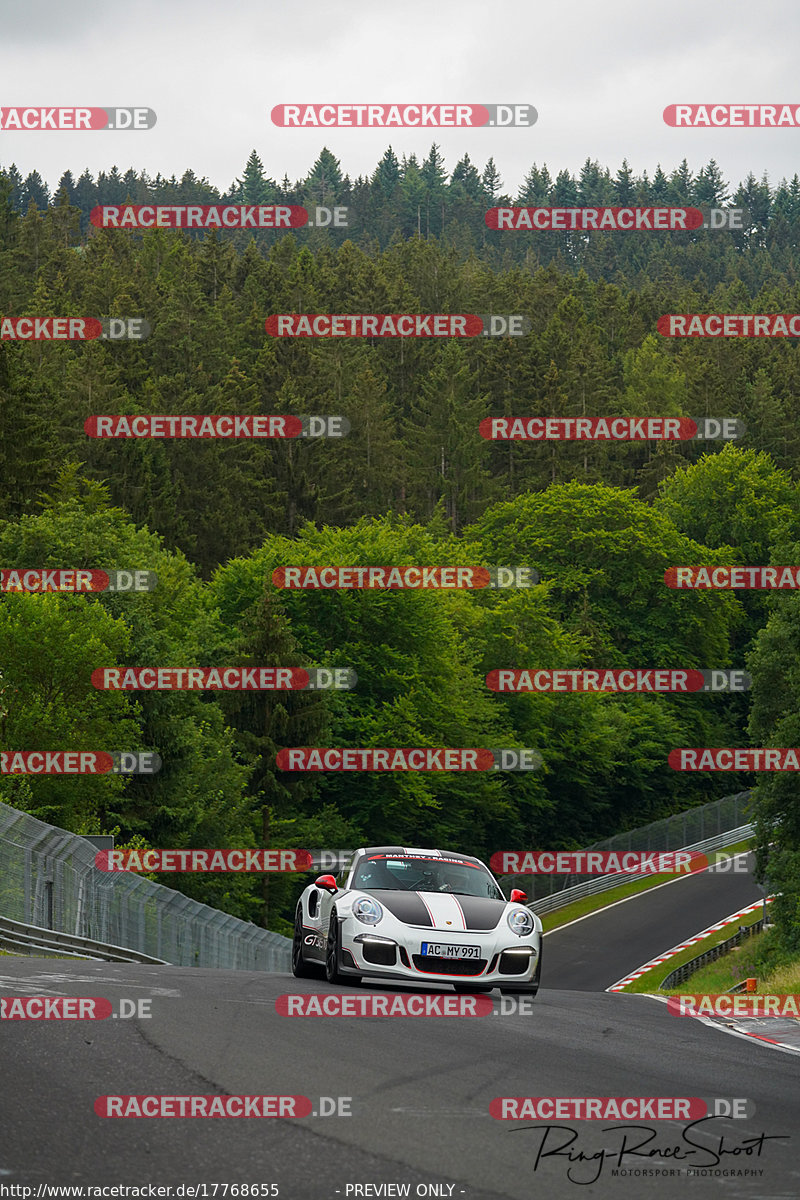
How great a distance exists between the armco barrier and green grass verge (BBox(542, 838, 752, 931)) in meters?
30.7

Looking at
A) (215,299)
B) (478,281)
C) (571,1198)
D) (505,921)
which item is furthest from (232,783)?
(478,281)

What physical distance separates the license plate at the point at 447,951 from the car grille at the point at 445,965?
35 mm

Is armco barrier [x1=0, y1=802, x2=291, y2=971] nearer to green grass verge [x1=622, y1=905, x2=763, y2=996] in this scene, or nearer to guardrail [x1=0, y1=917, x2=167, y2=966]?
guardrail [x1=0, y1=917, x2=167, y2=966]

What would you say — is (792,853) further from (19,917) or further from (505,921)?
(505,921)

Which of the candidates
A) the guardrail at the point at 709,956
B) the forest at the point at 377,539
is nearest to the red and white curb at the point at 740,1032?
the forest at the point at 377,539

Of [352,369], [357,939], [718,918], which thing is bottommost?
[718,918]

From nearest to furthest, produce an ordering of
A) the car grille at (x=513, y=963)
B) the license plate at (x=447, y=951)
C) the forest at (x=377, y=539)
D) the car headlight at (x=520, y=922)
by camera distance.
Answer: the license plate at (x=447, y=951) < the car grille at (x=513, y=963) < the car headlight at (x=520, y=922) < the forest at (x=377, y=539)

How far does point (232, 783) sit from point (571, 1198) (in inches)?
1974

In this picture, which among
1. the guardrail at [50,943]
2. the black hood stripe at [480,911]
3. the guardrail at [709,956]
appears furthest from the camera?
the guardrail at [709,956]

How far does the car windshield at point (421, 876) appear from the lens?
16.0m

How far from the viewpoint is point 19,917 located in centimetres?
2266

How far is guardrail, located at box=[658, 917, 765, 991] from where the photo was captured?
4875cm

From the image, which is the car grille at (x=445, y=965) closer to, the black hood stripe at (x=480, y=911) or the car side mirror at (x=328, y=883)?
the black hood stripe at (x=480, y=911)

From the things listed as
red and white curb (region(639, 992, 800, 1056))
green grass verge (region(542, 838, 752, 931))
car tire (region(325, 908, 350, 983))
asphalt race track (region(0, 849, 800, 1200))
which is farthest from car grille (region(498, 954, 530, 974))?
green grass verge (region(542, 838, 752, 931))
